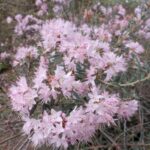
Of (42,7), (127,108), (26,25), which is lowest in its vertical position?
(127,108)

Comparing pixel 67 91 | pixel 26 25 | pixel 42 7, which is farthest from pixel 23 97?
pixel 42 7

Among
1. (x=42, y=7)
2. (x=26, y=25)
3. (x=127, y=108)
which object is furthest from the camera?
(x=42, y=7)

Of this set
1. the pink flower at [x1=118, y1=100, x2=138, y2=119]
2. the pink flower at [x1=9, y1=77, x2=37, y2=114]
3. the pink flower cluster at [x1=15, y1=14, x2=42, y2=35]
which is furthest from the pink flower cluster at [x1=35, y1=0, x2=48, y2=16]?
the pink flower at [x1=9, y1=77, x2=37, y2=114]

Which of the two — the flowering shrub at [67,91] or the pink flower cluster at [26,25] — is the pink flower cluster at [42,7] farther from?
the flowering shrub at [67,91]

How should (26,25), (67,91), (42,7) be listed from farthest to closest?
1. (42,7)
2. (26,25)
3. (67,91)

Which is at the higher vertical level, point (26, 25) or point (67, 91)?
point (26, 25)

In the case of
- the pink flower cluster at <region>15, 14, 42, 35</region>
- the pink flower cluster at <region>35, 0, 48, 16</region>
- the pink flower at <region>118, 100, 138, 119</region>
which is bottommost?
the pink flower at <region>118, 100, 138, 119</region>

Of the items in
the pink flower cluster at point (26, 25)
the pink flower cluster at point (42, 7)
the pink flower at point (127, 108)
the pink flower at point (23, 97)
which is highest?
the pink flower cluster at point (42, 7)

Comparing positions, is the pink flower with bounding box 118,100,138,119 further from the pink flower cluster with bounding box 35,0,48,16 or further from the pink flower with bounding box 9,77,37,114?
the pink flower cluster with bounding box 35,0,48,16

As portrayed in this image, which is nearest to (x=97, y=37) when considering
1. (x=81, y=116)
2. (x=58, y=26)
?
(x=58, y=26)

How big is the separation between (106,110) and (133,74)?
2.21 ft

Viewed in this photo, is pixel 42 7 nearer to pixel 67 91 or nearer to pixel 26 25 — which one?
pixel 26 25

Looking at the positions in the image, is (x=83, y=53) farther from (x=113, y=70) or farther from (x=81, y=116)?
(x=81, y=116)

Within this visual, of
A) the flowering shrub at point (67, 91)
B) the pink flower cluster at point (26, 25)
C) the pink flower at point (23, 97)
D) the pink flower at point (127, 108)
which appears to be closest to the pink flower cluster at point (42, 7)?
the pink flower cluster at point (26, 25)
